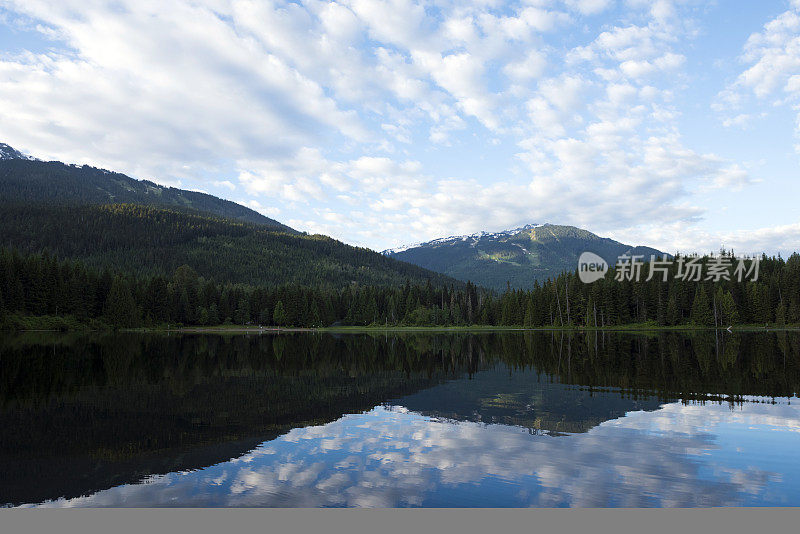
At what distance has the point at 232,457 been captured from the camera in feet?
51.2

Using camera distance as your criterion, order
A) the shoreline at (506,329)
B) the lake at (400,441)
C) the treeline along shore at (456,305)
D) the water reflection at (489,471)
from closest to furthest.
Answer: the water reflection at (489,471), the lake at (400,441), the shoreline at (506,329), the treeline along shore at (456,305)

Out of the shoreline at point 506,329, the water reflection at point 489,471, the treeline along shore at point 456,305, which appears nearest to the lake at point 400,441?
the water reflection at point 489,471

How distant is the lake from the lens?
40.6 feet

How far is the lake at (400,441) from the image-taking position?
12375mm

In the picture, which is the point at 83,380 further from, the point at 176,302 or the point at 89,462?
the point at 176,302

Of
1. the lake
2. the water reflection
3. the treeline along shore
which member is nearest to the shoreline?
the treeline along shore

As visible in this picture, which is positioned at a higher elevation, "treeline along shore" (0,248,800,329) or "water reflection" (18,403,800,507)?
"treeline along shore" (0,248,800,329)

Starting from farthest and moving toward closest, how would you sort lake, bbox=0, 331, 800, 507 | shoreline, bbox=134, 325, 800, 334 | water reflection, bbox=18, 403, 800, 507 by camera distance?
shoreline, bbox=134, 325, 800, 334 < lake, bbox=0, 331, 800, 507 < water reflection, bbox=18, 403, 800, 507

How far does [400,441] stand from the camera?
1775 centimetres

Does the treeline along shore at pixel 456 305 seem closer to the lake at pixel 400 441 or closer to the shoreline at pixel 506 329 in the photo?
the shoreline at pixel 506 329

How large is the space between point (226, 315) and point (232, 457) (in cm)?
18696

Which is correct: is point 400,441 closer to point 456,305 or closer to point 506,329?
point 506,329

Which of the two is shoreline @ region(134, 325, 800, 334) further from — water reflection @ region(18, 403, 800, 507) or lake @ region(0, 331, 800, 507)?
water reflection @ region(18, 403, 800, 507)

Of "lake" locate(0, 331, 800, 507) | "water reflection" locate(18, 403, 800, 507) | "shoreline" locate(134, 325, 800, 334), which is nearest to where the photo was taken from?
"water reflection" locate(18, 403, 800, 507)
